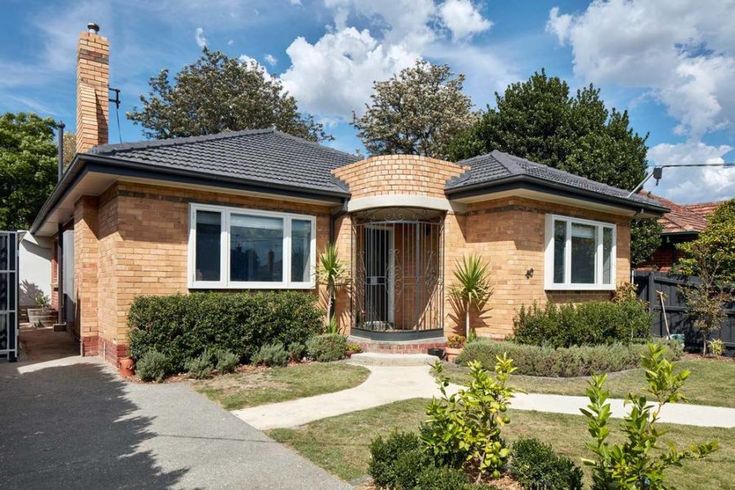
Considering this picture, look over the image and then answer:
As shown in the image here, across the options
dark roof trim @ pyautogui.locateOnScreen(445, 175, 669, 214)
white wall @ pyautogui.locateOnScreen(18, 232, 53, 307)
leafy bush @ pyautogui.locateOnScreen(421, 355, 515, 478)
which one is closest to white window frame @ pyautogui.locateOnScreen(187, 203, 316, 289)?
dark roof trim @ pyautogui.locateOnScreen(445, 175, 669, 214)

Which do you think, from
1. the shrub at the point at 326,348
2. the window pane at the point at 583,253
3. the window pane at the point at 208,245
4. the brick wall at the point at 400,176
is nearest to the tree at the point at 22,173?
the window pane at the point at 208,245

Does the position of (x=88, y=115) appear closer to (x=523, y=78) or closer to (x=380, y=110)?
(x=523, y=78)

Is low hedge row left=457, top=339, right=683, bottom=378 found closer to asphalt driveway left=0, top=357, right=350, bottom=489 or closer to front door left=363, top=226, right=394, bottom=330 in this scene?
front door left=363, top=226, right=394, bottom=330

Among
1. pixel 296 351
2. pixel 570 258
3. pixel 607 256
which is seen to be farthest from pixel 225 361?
pixel 607 256

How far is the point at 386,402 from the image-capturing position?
6082 mm

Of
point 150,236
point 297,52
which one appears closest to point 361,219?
point 150,236

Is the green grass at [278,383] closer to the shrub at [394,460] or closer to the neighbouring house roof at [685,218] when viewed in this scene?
the shrub at [394,460]

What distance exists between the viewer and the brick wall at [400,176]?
31.2 ft

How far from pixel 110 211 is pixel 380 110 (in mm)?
22403

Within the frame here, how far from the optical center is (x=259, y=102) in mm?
27438

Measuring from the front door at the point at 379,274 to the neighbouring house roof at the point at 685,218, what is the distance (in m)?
9.13

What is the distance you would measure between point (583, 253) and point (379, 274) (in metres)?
4.80

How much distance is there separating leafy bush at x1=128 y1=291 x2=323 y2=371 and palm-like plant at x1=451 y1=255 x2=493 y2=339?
10.5 feet

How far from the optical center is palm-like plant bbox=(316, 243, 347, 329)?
9.62 meters
